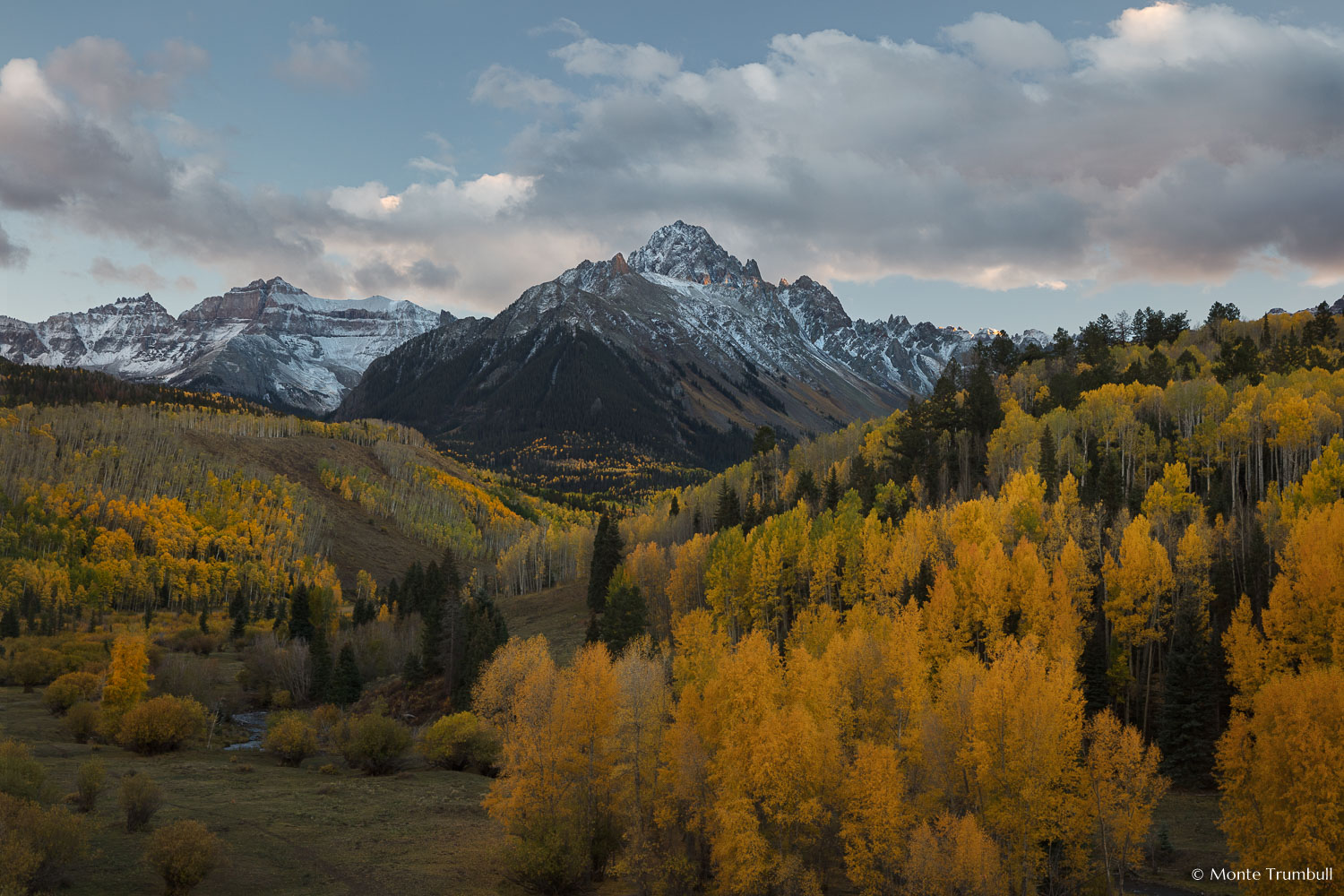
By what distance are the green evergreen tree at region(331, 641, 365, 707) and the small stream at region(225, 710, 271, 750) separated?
874 cm

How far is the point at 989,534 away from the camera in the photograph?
87375 mm

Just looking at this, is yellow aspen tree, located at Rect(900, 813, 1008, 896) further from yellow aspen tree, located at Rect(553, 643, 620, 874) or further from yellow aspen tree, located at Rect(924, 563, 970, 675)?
yellow aspen tree, located at Rect(924, 563, 970, 675)

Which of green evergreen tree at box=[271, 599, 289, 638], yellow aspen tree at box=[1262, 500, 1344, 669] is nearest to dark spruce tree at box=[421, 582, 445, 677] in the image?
green evergreen tree at box=[271, 599, 289, 638]

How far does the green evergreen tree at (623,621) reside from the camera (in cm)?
9388

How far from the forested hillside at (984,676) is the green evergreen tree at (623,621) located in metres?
0.49

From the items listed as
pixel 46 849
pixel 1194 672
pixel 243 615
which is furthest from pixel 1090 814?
pixel 243 615

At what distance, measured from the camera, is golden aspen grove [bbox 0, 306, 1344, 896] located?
4422cm

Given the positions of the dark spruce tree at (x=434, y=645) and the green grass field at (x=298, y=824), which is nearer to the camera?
the green grass field at (x=298, y=824)

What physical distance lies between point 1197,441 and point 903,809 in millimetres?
88011

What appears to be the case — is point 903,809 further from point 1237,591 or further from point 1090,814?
point 1237,591

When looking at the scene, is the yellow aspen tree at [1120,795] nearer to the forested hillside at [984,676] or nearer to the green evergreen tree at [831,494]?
the forested hillside at [984,676]

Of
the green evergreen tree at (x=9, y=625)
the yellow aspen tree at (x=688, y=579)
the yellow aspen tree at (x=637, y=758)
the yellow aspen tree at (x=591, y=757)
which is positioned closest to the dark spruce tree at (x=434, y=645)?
the yellow aspen tree at (x=688, y=579)

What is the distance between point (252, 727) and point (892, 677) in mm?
83195

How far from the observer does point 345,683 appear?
349 ft
